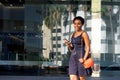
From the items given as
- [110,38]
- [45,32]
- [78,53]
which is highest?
[45,32]

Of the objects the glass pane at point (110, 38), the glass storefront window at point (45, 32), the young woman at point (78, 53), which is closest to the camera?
the young woman at point (78, 53)

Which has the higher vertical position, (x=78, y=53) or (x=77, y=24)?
(x=77, y=24)

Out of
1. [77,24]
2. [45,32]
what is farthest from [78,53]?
[45,32]

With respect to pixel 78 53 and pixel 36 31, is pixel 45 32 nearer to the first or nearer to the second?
pixel 36 31

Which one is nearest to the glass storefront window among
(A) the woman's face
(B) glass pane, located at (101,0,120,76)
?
(B) glass pane, located at (101,0,120,76)

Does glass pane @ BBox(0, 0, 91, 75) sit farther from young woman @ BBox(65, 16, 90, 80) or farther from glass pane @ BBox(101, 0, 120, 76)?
young woman @ BBox(65, 16, 90, 80)

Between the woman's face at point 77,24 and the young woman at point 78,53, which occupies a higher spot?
the woman's face at point 77,24

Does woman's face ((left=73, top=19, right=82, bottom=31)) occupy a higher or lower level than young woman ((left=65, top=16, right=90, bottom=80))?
higher

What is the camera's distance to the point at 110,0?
1870 centimetres

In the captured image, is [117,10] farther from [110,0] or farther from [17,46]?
[17,46]

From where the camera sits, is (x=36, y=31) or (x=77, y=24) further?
(x=36, y=31)

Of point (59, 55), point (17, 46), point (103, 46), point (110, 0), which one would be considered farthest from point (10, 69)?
point (110, 0)

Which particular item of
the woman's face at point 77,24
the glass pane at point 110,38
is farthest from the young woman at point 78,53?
the glass pane at point 110,38

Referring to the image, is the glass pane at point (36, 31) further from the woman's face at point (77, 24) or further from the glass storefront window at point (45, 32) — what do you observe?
the woman's face at point (77, 24)
